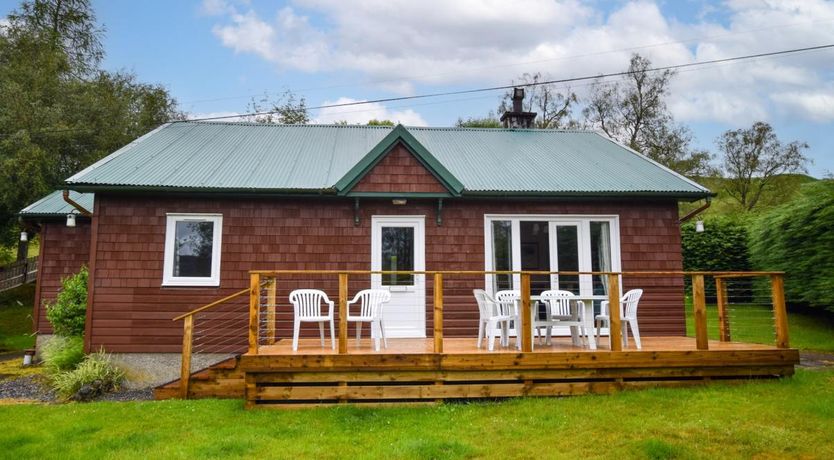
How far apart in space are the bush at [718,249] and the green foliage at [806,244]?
110 inches

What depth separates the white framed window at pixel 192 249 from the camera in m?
9.07

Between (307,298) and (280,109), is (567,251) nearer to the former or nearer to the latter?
(307,298)

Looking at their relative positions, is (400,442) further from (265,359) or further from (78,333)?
(78,333)

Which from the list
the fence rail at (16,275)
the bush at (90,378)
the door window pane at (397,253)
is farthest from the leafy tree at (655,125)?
the fence rail at (16,275)

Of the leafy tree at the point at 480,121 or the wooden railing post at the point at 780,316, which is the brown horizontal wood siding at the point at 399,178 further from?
the leafy tree at the point at 480,121

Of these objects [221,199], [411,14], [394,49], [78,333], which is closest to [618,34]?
[411,14]

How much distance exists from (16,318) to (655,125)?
27882mm

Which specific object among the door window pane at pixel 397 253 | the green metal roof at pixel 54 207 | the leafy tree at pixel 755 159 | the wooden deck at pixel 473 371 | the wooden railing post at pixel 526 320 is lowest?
the wooden deck at pixel 473 371

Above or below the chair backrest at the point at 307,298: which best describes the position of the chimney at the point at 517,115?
above

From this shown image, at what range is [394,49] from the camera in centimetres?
2681

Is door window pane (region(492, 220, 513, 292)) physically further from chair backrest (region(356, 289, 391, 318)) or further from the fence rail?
the fence rail

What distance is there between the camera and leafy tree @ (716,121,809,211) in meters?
26.7

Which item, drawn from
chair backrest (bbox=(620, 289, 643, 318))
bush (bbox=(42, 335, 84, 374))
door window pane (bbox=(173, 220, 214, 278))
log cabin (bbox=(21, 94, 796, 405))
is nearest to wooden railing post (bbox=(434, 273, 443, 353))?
log cabin (bbox=(21, 94, 796, 405))

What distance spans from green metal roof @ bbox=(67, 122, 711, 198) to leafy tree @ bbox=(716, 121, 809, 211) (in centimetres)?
1829
